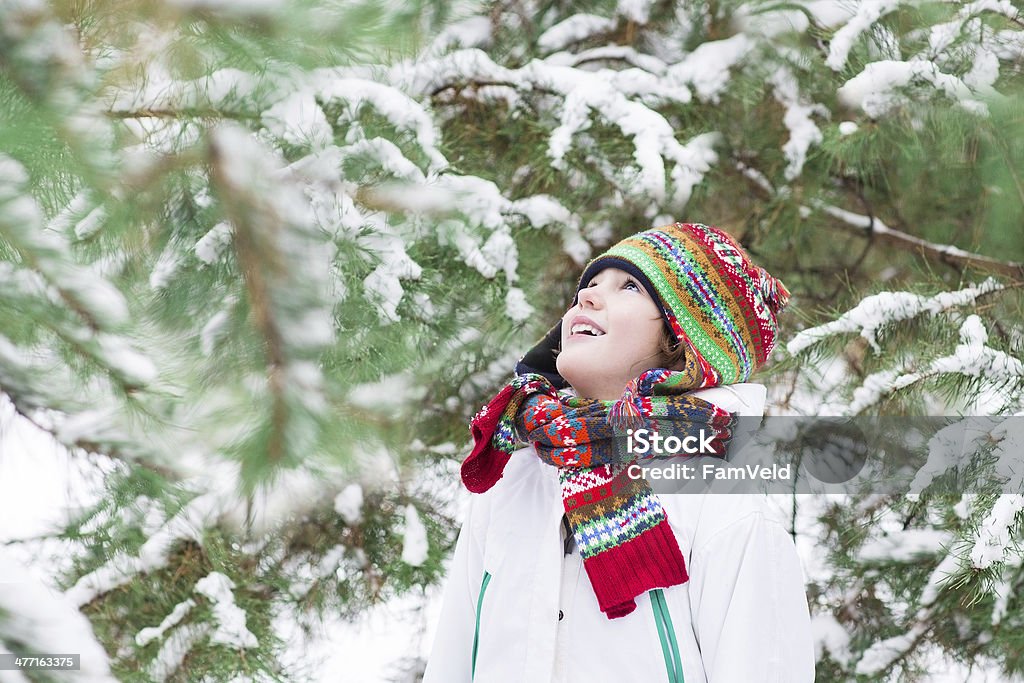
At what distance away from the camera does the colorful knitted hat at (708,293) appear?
38.8 inches

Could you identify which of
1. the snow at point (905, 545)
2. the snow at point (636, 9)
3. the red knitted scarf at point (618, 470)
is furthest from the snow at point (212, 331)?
the snow at point (905, 545)

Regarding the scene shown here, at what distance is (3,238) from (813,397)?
1.05 meters

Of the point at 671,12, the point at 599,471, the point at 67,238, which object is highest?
the point at 671,12

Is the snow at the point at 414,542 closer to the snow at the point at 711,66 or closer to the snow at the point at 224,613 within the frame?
the snow at the point at 224,613

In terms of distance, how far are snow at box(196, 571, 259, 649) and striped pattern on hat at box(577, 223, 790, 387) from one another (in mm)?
735

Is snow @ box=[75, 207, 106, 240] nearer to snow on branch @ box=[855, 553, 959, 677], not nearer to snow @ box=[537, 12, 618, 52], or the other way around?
snow @ box=[537, 12, 618, 52]

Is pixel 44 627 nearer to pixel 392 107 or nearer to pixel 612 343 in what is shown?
pixel 612 343

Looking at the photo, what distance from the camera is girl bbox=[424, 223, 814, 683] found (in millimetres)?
891

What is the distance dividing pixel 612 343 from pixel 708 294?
0.11 meters

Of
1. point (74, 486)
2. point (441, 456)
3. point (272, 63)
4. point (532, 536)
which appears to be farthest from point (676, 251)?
point (74, 486)

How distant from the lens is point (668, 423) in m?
→ 0.92

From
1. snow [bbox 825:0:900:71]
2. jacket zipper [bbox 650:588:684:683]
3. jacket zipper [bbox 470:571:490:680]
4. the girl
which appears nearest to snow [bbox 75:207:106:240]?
the girl

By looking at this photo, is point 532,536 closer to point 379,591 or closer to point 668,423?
point 668,423

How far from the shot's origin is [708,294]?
1.00 meters
